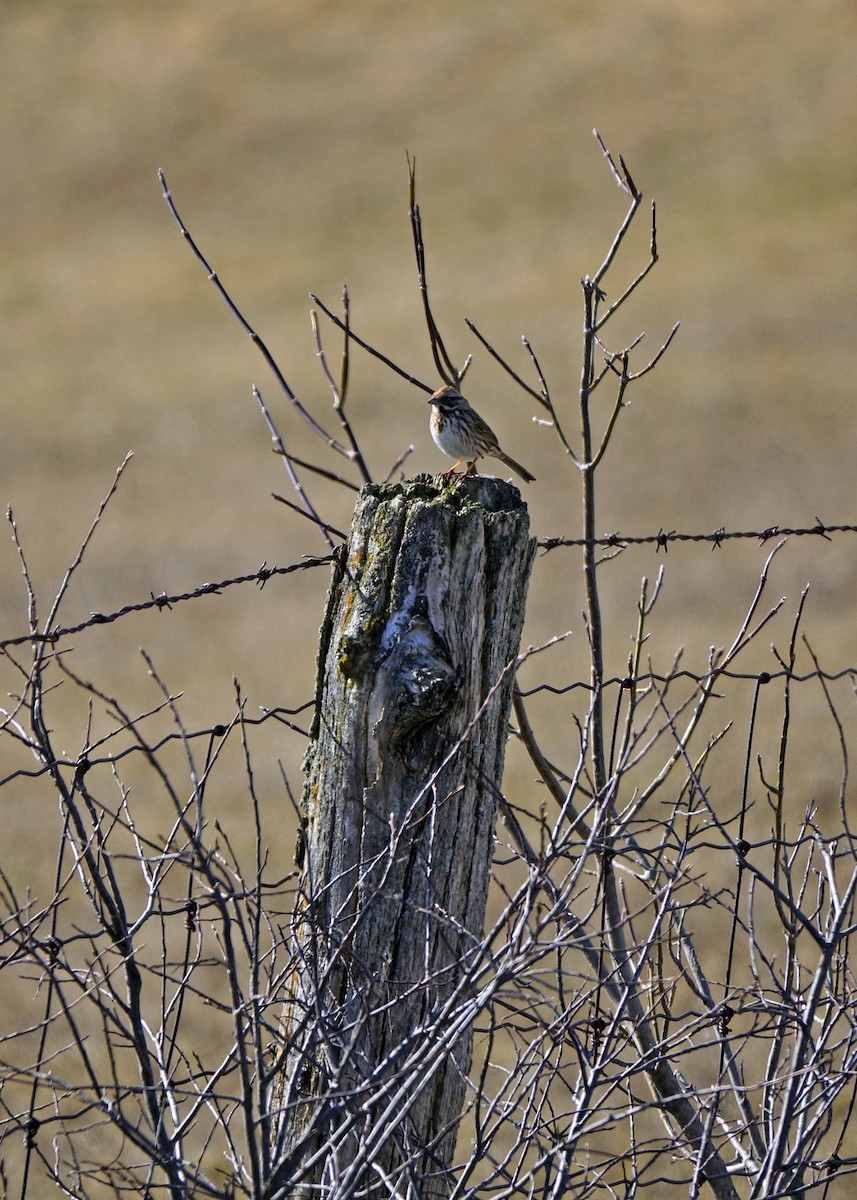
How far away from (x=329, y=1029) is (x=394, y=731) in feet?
1.92

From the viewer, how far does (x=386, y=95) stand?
150 ft

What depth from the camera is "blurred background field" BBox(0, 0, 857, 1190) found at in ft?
69.4

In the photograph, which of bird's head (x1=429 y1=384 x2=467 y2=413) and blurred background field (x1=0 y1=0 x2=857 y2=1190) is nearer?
bird's head (x1=429 y1=384 x2=467 y2=413)

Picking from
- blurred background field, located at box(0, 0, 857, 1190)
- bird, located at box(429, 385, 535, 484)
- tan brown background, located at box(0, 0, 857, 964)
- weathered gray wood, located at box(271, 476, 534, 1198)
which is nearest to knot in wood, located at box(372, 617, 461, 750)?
weathered gray wood, located at box(271, 476, 534, 1198)

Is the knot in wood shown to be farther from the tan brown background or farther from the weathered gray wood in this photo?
the tan brown background

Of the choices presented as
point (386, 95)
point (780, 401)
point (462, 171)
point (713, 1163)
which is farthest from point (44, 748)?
point (386, 95)

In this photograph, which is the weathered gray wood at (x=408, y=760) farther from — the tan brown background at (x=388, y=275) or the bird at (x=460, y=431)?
the tan brown background at (x=388, y=275)

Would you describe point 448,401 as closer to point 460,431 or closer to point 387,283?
point 460,431

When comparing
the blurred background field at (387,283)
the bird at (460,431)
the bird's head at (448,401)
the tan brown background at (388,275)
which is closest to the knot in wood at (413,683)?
the bird's head at (448,401)

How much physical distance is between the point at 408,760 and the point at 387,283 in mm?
34363

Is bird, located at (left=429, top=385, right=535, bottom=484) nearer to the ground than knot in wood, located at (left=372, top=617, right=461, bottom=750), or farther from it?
farther from it

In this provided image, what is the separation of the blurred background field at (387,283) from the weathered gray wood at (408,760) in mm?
10783

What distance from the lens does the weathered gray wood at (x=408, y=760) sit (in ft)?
9.05

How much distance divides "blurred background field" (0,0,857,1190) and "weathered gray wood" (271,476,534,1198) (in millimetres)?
10783
